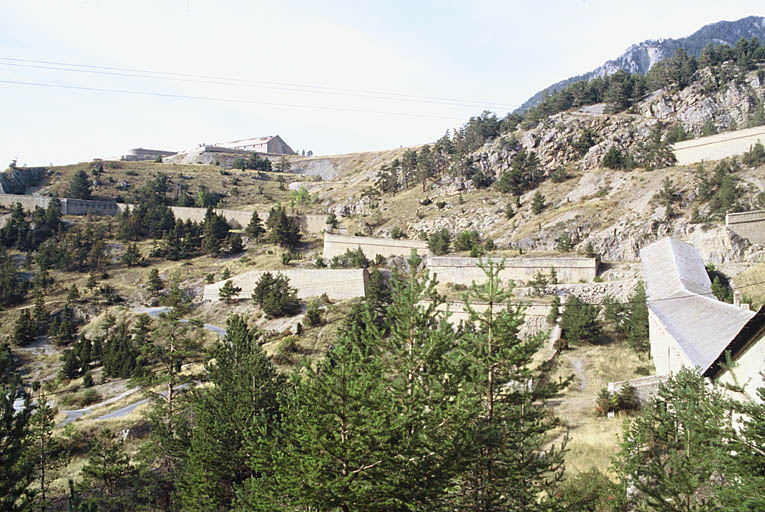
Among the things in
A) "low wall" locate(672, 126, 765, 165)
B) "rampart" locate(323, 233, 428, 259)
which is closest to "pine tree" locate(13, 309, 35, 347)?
"rampart" locate(323, 233, 428, 259)

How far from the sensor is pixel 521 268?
33188mm

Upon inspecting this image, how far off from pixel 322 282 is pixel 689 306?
79.4 ft

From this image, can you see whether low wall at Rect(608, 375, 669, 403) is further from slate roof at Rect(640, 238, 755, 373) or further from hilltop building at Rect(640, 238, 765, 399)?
slate roof at Rect(640, 238, 755, 373)

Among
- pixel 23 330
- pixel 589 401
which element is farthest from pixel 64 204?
pixel 589 401

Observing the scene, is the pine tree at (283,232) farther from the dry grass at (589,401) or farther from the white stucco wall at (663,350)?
the white stucco wall at (663,350)

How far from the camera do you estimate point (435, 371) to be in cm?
856

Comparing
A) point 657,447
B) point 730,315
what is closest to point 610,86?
point 730,315

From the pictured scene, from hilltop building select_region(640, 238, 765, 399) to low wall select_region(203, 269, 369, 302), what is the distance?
1889cm

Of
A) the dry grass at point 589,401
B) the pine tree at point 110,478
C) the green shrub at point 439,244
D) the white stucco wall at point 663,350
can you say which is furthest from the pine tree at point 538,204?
the pine tree at point 110,478

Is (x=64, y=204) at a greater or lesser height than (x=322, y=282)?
greater

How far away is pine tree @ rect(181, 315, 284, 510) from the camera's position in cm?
1163

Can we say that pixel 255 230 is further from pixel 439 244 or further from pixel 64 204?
pixel 64 204

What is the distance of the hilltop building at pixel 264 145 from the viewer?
367 feet

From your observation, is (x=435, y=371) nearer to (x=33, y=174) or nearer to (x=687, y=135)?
(x=687, y=135)
